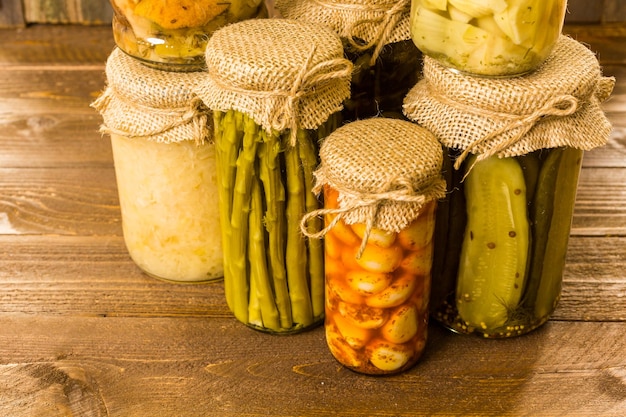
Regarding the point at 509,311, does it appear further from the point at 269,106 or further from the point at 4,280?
the point at 4,280

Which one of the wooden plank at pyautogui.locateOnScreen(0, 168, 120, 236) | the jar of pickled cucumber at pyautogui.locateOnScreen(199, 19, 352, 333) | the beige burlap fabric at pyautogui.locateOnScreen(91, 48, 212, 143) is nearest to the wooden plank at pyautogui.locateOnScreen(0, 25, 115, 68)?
the wooden plank at pyautogui.locateOnScreen(0, 168, 120, 236)

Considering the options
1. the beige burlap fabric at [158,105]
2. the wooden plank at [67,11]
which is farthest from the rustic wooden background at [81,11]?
the beige burlap fabric at [158,105]

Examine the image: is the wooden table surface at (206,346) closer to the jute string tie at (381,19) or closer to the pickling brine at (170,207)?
the pickling brine at (170,207)

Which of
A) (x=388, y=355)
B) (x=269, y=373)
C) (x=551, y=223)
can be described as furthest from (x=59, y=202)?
(x=551, y=223)

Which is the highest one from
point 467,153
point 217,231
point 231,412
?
point 467,153

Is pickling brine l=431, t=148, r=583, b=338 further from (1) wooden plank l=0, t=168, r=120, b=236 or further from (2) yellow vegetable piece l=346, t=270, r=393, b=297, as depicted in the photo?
(1) wooden plank l=0, t=168, r=120, b=236

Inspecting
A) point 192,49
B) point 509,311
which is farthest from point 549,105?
point 192,49
